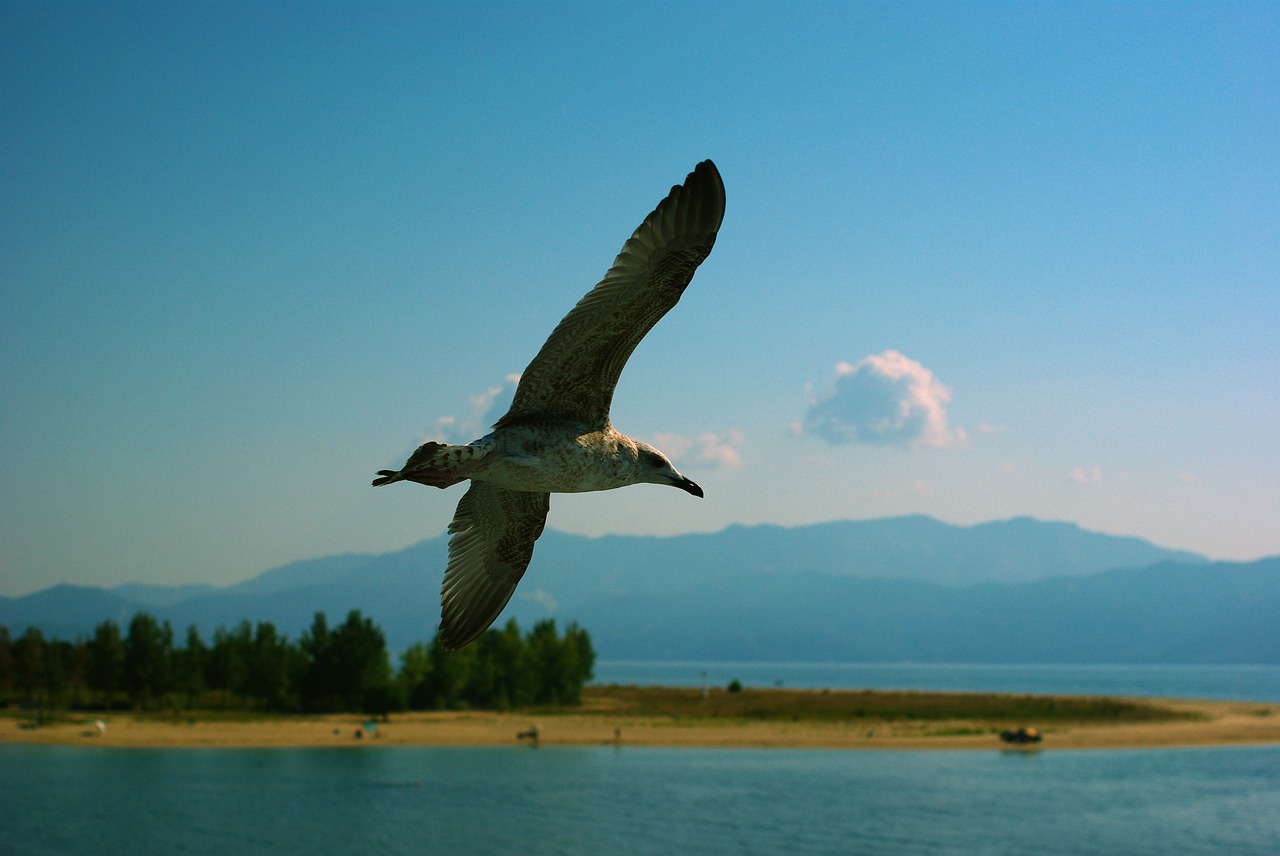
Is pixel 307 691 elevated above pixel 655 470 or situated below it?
below

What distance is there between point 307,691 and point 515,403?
95.2m

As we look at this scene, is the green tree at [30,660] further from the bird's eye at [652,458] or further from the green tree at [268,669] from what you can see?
the bird's eye at [652,458]

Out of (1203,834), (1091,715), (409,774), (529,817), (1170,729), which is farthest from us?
(1091,715)

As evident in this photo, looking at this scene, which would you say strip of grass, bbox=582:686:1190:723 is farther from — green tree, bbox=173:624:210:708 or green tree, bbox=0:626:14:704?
green tree, bbox=0:626:14:704

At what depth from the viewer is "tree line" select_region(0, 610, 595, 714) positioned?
92.2 m

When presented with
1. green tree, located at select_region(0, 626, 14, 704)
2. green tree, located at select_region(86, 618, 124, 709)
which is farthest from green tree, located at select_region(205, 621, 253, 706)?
green tree, located at select_region(0, 626, 14, 704)

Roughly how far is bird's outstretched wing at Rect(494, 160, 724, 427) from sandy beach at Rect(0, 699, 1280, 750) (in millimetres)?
78413

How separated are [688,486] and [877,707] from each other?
10155 cm

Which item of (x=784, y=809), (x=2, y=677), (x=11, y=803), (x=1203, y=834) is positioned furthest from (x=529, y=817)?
(x=2, y=677)

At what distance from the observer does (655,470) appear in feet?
23.0

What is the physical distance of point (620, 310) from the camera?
683 centimetres

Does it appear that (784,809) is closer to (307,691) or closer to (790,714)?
(790,714)

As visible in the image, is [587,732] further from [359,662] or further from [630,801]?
[630,801]

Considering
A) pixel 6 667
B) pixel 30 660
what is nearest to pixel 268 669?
pixel 30 660
